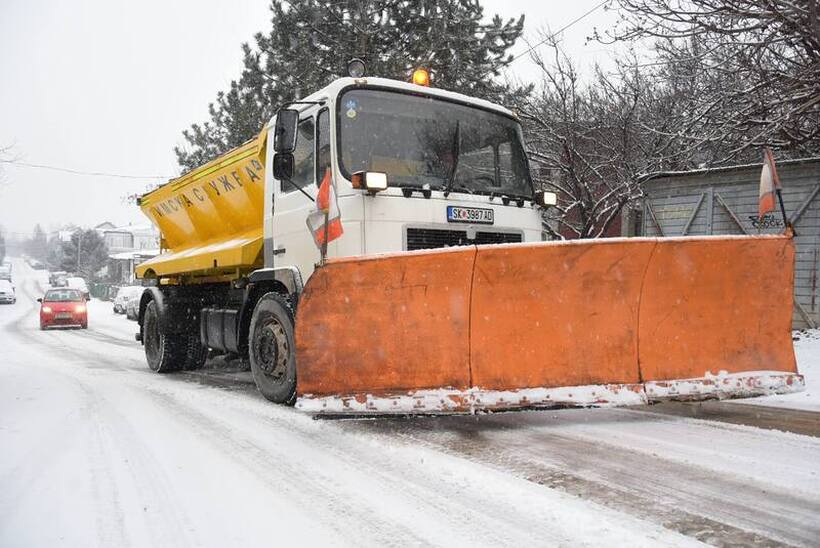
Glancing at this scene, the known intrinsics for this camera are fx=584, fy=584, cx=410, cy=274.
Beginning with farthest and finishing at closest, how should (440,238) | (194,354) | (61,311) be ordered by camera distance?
(61,311)
(194,354)
(440,238)

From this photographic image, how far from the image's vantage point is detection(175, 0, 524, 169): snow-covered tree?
15.9 m

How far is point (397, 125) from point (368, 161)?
0.44 metres

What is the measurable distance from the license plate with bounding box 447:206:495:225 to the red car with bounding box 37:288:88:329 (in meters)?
19.3

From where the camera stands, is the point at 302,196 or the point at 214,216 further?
the point at 214,216

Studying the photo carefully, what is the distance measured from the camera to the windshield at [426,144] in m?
4.70

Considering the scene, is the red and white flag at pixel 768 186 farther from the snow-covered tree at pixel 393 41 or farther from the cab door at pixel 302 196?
the snow-covered tree at pixel 393 41

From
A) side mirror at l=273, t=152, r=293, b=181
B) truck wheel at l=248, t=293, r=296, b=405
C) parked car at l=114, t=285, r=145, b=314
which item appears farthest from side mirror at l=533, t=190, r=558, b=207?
parked car at l=114, t=285, r=145, b=314

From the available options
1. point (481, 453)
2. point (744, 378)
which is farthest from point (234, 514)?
point (744, 378)

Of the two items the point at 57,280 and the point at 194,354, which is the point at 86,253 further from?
the point at 194,354

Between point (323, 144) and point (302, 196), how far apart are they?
0.56 m

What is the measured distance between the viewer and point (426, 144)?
4918 mm

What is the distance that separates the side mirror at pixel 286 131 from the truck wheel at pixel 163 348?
4.50m

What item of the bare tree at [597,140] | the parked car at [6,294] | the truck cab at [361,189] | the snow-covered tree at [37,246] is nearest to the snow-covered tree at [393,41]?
the bare tree at [597,140]

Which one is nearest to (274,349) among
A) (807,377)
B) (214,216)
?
(214,216)
